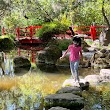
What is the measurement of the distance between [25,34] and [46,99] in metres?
18.2

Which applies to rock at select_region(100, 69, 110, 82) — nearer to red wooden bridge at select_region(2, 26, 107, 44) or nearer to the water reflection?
the water reflection

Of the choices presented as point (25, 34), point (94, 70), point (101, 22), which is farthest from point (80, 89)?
point (101, 22)

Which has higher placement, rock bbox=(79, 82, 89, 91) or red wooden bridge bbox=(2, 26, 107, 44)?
red wooden bridge bbox=(2, 26, 107, 44)

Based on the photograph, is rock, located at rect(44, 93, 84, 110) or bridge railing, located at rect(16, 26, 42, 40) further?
bridge railing, located at rect(16, 26, 42, 40)

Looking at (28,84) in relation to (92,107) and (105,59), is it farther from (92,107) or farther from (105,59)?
(105,59)

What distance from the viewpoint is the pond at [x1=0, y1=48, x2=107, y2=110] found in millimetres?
8328

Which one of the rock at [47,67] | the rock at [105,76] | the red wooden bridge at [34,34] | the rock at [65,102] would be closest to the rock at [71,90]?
the rock at [65,102]

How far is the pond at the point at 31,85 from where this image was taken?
8328mm

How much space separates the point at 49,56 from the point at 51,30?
22.0 ft

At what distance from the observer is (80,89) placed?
927 cm

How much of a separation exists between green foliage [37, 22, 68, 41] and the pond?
744 cm

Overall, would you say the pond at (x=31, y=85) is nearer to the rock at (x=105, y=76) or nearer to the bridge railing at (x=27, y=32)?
the rock at (x=105, y=76)

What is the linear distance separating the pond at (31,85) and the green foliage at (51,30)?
7437 millimetres

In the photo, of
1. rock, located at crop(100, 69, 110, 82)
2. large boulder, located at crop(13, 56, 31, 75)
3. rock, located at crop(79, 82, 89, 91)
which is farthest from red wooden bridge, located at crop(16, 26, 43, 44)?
rock, located at crop(79, 82, 89, 91)
